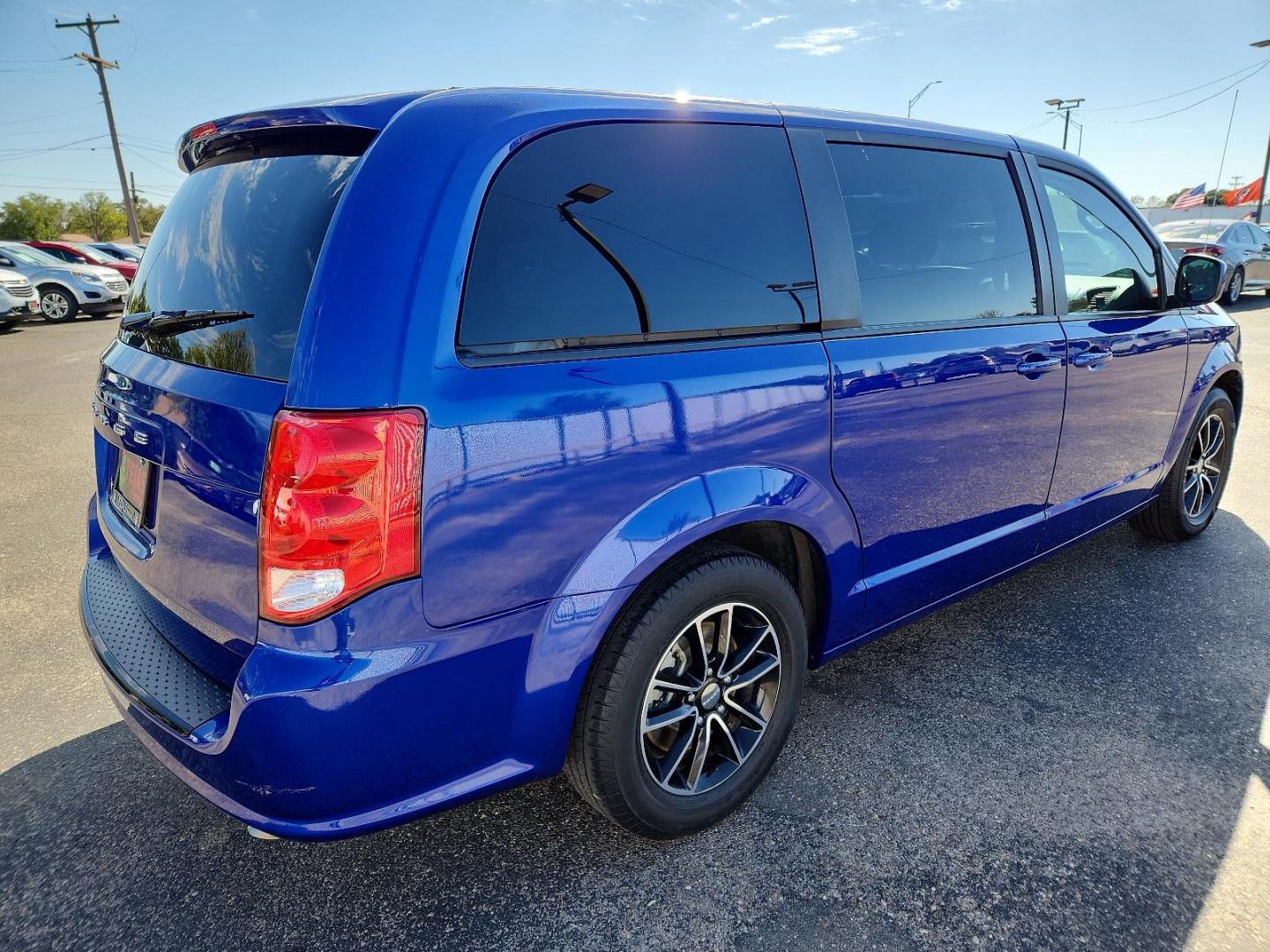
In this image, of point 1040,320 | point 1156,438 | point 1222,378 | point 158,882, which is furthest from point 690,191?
point 1222,378

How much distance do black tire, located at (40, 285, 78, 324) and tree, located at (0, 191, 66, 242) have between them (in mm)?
62710

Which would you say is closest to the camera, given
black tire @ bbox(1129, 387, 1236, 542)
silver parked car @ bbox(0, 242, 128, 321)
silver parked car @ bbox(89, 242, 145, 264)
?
black tire @ bbox(1129, 387, 1236, 542)

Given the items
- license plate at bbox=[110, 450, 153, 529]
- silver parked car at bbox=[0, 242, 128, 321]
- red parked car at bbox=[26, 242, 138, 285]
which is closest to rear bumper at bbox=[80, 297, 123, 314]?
silver parked car at bbox=[0, 242, 128, 321]

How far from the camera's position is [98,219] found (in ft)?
247

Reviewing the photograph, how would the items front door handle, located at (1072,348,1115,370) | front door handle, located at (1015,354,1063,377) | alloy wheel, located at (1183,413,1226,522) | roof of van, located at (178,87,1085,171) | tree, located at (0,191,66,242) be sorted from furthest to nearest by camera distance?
tree, located at (0,191,66,242) < alloy wheel, located at (1183,413,1226,522) < front door handle, located at (1072,348,1115,370) < front door handle, located at (1015,354,1063,377) < roof of van, located at (178,87,1085,171)

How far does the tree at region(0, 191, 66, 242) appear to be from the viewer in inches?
2707

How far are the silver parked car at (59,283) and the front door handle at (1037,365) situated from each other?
19.6 meters

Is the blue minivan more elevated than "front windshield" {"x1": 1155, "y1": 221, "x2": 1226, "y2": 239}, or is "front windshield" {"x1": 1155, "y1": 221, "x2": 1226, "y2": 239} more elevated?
the blue minivan

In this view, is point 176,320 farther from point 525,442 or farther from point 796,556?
point 796,556

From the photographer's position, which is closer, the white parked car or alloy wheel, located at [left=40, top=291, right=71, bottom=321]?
the white parked car

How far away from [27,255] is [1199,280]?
21432 mm

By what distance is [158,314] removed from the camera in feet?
7.17

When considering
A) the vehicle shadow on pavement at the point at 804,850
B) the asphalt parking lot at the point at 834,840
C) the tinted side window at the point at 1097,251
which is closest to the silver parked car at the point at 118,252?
the asphalt parking lot at the point at 834,840

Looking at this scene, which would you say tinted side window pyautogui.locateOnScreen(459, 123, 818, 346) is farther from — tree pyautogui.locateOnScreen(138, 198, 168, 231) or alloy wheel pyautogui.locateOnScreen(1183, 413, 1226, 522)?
tree pyautogui.locateOnScreen(138, 198, 168, 231)
